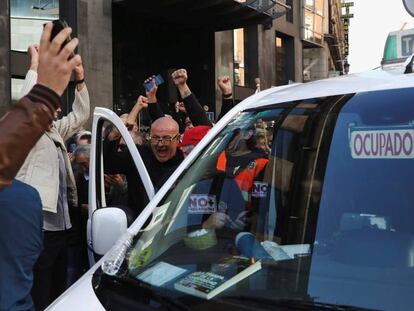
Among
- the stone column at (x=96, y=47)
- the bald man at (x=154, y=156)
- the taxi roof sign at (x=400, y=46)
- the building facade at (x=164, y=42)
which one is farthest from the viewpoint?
the stone column at (x=96, y=47)

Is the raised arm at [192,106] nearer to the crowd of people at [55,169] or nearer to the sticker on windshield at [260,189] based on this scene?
the crowd of people at [55,169]

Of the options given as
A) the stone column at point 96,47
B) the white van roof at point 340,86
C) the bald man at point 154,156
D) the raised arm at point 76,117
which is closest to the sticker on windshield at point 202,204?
the white van roof at point 340,86

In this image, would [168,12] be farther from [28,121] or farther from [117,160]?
[28,121]

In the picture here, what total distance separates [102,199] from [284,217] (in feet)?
5.61

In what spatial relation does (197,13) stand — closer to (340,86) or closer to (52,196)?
(52,196)

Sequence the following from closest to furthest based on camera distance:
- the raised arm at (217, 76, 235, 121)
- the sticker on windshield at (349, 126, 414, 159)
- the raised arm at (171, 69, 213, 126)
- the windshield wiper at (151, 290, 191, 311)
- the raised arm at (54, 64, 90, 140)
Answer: the windshield wiper at (151, 290, 191, 311) → the sticker on windshield at (349, 126, 414, 159) → the raised arm at (54, 64, 90, 140) → the raised arm at (217, 76, 235, 121) → the raised arm at (171, 69, 213, 126)

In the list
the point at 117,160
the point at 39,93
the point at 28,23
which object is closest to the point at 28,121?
the point at 39,93

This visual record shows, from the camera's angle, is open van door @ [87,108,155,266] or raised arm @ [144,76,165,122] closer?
open van door @ [87,108,155,266]

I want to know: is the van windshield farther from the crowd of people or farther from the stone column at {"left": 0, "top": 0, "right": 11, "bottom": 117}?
the stone column at {"left": 0, "top": 0, "right": 11, "bottom": 117}

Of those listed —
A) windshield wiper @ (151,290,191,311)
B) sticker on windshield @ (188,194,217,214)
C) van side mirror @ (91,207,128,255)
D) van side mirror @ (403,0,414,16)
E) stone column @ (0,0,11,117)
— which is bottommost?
windshield wiper @ (151,290,191,311)

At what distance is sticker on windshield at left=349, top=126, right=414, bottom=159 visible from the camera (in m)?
1.82

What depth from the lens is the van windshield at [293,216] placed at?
1699 millimetres

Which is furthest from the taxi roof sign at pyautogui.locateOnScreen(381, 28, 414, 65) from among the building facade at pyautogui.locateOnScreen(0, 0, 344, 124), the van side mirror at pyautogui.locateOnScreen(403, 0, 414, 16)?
the building facade at pyautogui.locateOnScreen(0, 0, 344, 124)

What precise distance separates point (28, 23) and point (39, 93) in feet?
Answer: 39.3
